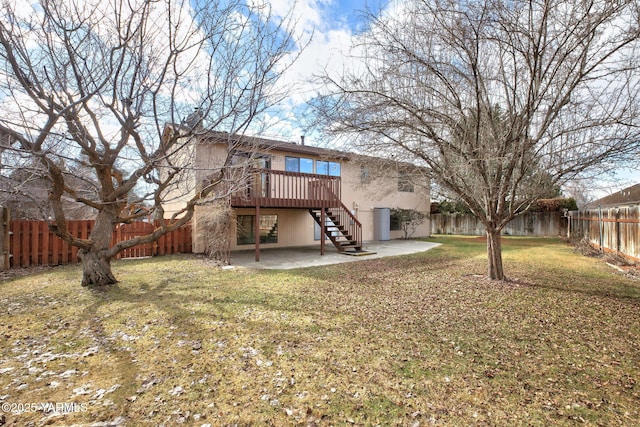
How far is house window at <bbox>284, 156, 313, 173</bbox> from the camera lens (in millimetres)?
13445

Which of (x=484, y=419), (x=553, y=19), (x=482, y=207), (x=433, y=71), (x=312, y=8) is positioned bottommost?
(x=484, y=419)

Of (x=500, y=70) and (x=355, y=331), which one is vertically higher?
(x=500, y=70)

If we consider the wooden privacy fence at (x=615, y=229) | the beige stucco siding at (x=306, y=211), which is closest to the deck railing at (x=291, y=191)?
the beige stucco siding at (x=306, y=211)

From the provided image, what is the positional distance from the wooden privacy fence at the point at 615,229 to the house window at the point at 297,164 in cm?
1098

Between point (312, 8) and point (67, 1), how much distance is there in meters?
3.61

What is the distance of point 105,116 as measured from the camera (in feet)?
18.9

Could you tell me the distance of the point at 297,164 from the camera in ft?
45.2

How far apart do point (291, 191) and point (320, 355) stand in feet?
27.4

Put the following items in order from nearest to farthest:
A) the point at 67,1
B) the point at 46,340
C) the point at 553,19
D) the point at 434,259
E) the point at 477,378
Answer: the point at 477,378 < the point at 46,340 < the point at 67,1 < the point at 553,19 < the point at 434,259

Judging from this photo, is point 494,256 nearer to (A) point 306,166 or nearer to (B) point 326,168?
(A) point 306,166

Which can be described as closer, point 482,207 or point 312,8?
point 312,8

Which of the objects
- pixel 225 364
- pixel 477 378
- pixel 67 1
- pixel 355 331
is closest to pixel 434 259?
pixel 355 331

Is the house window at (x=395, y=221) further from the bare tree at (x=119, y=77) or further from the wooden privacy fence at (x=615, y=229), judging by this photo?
the bare tree at (x=119, y=77)

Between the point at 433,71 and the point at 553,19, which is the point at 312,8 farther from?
the point at 553,19
